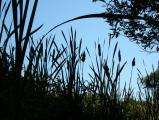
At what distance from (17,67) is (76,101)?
1506 mm

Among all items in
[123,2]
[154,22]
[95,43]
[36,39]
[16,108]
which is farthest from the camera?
[123,2]

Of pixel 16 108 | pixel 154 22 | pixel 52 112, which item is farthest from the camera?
pixel 52 112

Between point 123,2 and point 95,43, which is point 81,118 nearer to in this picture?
point 95,43

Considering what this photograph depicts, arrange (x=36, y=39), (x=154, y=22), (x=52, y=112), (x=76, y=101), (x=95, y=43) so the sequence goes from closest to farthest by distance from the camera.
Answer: (x=154, y=22), (x=52, y=112), (x=76, y=101), (x=95, y=43), (x=36, y=39)

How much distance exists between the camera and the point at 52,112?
2.47 metres

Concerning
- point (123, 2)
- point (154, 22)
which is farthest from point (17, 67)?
point (123, 2)

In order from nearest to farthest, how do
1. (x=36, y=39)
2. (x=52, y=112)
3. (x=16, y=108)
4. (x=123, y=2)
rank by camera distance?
(x=16, y=108), (x=52, y=112), (x=36, y=39), (x=123, y=2)

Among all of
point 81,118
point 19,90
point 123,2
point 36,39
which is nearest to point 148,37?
point 123,2

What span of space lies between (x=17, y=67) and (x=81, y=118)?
143 cm

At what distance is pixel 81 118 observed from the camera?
8.40ft

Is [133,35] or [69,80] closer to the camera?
[69,80]

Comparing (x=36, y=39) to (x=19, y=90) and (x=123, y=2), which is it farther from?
(x=123, y=2)

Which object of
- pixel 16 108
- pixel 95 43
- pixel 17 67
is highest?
pixel 95 43

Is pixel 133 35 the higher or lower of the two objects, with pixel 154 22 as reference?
higher
